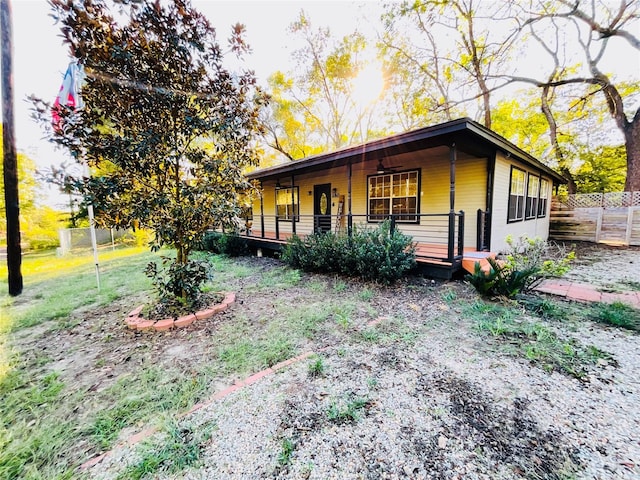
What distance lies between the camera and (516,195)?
794 cm

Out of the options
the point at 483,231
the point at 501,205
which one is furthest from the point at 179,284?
the point at 501,205

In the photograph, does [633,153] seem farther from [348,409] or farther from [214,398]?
[214,398]

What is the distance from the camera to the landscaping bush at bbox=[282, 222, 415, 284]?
16.5 feet

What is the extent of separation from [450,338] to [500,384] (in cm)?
83

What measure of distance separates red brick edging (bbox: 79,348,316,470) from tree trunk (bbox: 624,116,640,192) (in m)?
15.0

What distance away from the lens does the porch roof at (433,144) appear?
15.7 feet

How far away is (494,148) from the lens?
6.03 m

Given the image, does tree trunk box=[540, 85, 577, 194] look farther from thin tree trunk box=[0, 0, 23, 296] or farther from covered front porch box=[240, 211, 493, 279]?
thin tree trunk box=[0, 0, 23, 296]

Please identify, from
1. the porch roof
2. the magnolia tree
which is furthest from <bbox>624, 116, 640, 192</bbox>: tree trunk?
the magnolia tree

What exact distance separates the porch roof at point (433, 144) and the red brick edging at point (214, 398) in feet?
14.1

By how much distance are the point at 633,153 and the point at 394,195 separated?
10957mm

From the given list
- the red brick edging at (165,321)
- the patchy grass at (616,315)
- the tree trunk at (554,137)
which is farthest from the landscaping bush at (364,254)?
the tree trunk at (554,137)

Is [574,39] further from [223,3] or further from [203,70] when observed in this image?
[203,70]

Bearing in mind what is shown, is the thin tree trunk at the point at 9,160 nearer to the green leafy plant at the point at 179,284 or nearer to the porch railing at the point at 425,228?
the green leafy plant at the point at 179,284
